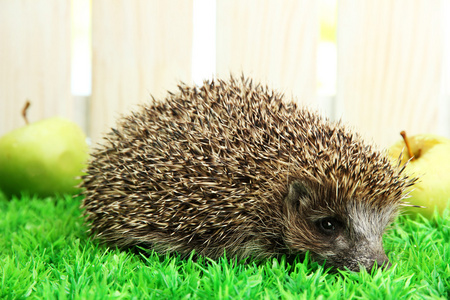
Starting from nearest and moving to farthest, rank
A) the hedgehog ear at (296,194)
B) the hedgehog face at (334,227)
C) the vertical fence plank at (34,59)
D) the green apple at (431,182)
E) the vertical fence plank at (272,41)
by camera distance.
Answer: the hedgehog face at (334,227) → the hedgehog ear at (296,194) → the green apple at (431,182) → the vertical fence plank at (272,41) → the vertical fence plank at (34,59)

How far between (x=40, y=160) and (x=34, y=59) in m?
1.29

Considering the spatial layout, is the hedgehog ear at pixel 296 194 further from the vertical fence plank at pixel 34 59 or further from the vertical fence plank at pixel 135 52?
the vertical fence plank at pixel 34 59

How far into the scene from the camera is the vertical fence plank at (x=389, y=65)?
178 inches

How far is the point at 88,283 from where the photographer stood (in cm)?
216

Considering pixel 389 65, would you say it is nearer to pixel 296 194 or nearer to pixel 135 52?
pixel 135 52

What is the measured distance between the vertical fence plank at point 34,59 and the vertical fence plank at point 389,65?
9.42 ft

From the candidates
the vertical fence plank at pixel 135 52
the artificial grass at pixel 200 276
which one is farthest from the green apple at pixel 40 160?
the artificial grass at pixel 200 276

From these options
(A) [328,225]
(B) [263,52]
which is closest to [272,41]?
(B) [263,52]

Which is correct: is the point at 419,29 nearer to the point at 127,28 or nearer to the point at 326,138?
the point at 326,138

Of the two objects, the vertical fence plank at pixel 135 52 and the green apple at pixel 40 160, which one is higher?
the vertical fence plank at pixel 135 52

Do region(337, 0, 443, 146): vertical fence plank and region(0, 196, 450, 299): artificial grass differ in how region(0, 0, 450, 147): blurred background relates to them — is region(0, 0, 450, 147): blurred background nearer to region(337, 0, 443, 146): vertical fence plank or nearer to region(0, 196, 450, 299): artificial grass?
region(337, 0, 443, 146): vertical fence plank

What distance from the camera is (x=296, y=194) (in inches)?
96.7

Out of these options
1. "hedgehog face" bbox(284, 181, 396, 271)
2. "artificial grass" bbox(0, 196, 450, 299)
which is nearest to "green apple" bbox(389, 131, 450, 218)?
"artificial grass" bbox(0, 196, 450, 299)

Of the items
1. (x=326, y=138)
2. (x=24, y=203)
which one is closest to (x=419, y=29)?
(x=326, y=138)
